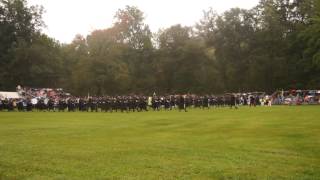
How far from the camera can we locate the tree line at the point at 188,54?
74250mm

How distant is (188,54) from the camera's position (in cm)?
7706

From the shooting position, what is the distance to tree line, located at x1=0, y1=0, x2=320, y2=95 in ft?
244

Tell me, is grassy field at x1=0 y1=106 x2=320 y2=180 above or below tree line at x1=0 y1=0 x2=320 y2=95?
below

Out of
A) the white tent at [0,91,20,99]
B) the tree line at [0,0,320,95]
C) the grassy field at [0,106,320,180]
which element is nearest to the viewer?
the grassy field at [0,106,320,180]

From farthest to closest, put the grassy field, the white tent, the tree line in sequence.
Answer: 1. the tree line
2. the white tent
3. the grassy field

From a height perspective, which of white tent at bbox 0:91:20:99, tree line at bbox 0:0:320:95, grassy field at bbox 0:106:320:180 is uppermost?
tree line at bbox 0:0:320:95

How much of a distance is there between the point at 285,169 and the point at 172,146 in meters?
4.79

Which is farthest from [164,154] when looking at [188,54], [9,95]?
[188,54]

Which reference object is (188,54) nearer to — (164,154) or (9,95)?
(9,95)

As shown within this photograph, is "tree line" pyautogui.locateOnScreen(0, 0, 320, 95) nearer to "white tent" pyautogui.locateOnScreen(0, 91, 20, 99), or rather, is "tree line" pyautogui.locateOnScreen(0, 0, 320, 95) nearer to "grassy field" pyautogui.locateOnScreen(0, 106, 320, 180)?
"white tent" pyautogui.locateOnScreen(0, 91, 20, 99)

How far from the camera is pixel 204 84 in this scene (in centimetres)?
7788

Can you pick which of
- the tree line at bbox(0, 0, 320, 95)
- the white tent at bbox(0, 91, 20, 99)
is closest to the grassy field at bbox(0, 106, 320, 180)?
the white tent at bbox(0, 91, 20, 99)

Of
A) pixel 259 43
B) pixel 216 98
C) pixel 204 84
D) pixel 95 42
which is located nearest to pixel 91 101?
pixel 216 98

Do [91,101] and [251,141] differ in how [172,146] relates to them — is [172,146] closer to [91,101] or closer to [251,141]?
[251,141]
